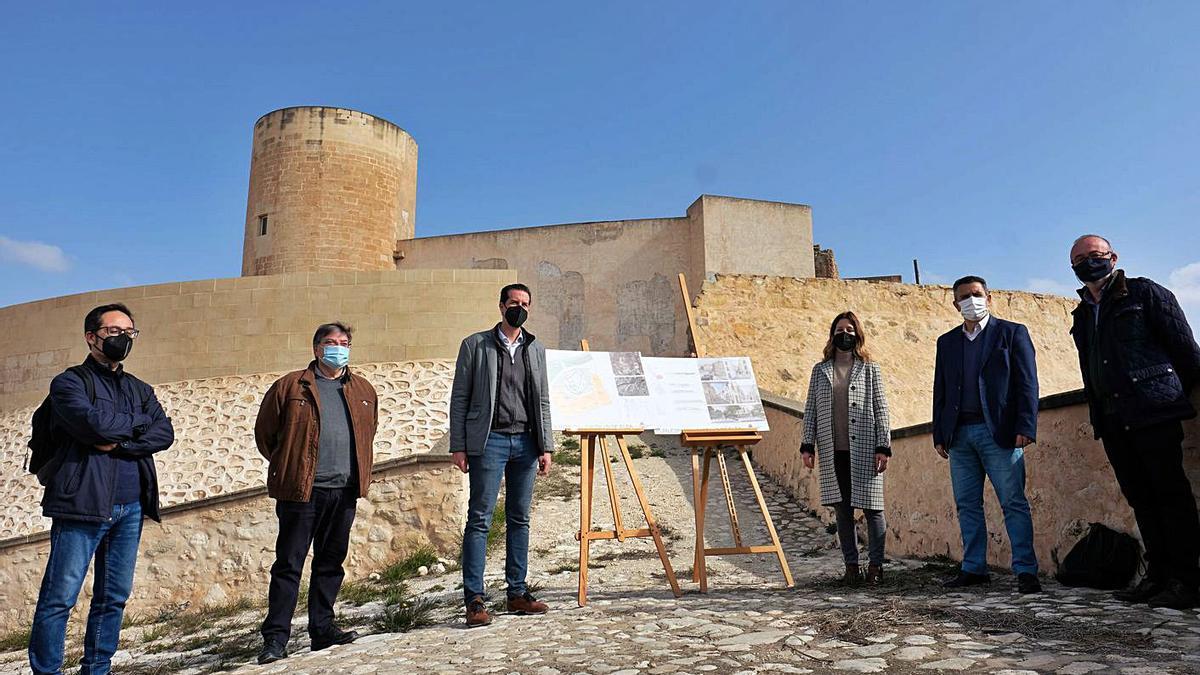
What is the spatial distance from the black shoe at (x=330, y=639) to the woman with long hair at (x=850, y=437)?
8.70ft

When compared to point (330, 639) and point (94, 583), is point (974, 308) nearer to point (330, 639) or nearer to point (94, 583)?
point (330, 639)

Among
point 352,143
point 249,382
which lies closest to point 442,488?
point 249,382

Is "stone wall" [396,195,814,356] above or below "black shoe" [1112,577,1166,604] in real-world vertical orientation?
above

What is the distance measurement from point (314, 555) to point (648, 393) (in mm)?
2261

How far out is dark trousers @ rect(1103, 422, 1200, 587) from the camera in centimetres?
349

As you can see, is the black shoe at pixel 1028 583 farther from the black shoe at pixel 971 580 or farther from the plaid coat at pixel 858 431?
the plaid coat at pixel 858 431

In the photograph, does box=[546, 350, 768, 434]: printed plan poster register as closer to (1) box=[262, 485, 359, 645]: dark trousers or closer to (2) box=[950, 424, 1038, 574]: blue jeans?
(2) box=[950, 424, 1038, 574]: blue jeans

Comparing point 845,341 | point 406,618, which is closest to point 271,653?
point 406,618

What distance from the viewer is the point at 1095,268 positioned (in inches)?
154

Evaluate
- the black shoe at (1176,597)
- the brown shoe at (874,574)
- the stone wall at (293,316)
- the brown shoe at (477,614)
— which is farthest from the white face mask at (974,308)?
the stone wall at (293,316)

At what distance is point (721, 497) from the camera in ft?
28.7

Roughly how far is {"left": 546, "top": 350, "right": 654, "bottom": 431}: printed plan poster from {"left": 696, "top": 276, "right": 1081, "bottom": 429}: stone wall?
9.14 meters

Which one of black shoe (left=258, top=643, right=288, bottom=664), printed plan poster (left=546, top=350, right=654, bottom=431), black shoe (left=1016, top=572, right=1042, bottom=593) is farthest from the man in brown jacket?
black shoe (left=1016, top=572, right=1042, bottom=593)

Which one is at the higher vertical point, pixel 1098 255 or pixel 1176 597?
pixel 1098 255
